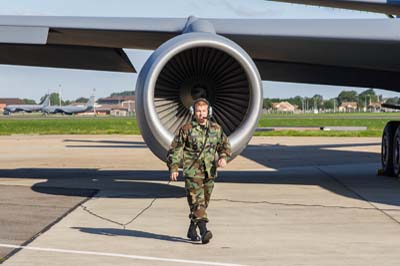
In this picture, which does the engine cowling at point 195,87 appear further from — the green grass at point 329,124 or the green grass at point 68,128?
the green grass at point 329,124

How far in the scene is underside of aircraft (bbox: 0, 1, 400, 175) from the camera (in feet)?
28.7

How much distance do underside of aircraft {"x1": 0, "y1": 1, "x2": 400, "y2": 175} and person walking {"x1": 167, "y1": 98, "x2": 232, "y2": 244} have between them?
5.33 ft

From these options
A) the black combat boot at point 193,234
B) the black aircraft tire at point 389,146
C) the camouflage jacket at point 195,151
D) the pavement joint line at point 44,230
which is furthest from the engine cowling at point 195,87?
the black aircraft tire at point 389,146

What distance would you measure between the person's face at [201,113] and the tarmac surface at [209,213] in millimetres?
1184

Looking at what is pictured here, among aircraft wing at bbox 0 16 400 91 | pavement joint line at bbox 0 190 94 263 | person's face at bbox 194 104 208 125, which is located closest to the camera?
pavement joint line at bbox 0 190 94 263

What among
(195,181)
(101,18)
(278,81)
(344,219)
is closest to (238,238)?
(195,181)

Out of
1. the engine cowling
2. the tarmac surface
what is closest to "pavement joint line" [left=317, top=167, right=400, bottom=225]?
the tarmac surface

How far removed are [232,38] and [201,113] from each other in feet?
9.86

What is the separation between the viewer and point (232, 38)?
972 centimetres

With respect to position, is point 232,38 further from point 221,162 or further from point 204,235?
point 204,235

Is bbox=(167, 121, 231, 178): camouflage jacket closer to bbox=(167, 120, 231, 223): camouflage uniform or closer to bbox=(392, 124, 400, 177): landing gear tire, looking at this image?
bbox=(167, 120, 231, 223): camouflage uniform

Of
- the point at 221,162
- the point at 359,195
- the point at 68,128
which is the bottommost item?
the point at 359,195

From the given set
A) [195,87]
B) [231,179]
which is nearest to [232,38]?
[195,87]

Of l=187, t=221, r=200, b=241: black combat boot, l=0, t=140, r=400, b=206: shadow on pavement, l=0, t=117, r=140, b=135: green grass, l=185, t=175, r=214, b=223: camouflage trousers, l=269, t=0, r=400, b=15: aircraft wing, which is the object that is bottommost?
l=187, t=221, r=200, b=241: black combat boot
